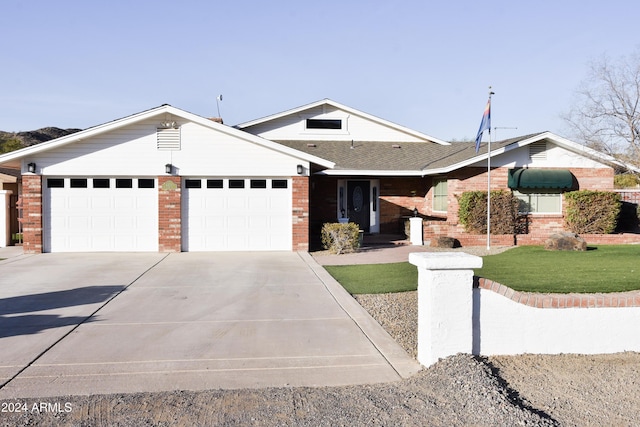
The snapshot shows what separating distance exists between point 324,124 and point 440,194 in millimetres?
6757

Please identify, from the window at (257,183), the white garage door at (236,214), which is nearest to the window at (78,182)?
the white garage door at (236,214)

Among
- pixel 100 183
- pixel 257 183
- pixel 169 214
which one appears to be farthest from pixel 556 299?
pixel 100 183

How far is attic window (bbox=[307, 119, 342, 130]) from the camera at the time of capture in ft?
81.2

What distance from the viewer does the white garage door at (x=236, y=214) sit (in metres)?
16.9

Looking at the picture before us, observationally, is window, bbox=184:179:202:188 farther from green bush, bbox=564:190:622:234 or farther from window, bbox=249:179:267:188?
green bush, bbox=564:190:622:234

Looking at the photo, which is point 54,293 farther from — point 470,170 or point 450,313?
point 470,170

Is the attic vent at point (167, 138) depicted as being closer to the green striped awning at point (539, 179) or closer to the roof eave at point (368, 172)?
the roof eave at point (368, 172)

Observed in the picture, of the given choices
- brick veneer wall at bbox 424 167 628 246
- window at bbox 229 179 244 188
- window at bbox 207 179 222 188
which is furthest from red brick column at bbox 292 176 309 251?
brick veneer wall at bbox 424 167 628 246

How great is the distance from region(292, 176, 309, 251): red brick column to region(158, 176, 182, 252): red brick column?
3437 mm

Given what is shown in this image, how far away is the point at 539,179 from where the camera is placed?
19156 millimetres

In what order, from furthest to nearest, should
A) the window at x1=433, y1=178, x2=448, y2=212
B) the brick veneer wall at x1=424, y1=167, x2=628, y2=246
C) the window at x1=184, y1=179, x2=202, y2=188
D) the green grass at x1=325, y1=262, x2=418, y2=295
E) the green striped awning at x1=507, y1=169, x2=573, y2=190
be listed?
the window at x1=433, y1=178, x2=448, y2=212
the green striped awning at x1=507, y1=169, x2=573, y2=190
the brick veneer wall at x1=424, y1=167, x2=628, y2=246
the window at x1=184, y1=179, x2=202, y2=188
the green grass at x1=325, y1=262, x2=418, y2=295

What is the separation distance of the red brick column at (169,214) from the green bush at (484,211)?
9.43m

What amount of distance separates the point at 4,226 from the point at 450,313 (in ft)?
58.6

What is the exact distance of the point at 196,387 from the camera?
17.0ft
